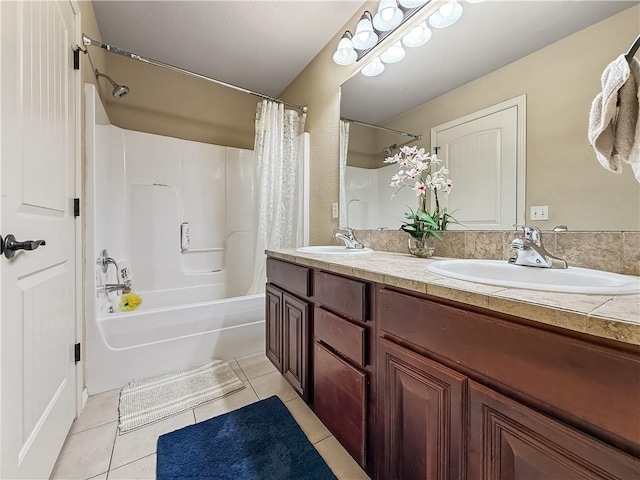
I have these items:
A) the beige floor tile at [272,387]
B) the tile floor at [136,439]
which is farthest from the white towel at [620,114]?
the beige floor tile at [272,387]

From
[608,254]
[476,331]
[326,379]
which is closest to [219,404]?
[326,379]

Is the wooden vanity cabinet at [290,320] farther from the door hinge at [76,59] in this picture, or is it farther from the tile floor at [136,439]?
the door hinge at [76,59]

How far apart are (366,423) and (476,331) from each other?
0.56m

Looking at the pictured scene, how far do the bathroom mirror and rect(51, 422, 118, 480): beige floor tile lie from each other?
182cm

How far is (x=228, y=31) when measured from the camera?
6.27ft

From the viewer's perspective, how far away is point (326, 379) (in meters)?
1.11

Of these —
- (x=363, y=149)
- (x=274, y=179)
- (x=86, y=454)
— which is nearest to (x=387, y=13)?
(x=363, y=149)

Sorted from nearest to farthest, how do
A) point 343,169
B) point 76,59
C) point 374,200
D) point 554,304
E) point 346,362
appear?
point 554,304, point 346,362, point 76,59, point 374,200, point 343,169

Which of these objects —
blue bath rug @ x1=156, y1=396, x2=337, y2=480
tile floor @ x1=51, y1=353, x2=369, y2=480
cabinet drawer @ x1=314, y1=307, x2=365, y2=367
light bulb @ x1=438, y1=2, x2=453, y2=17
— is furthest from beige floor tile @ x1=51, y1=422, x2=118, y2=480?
light bulb @ x1=438, y1=2, x2=453, y2=17

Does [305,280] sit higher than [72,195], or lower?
lower

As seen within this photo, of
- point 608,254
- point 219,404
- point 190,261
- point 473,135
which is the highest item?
point 473,135

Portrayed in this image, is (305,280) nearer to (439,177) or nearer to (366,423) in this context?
(366,423)

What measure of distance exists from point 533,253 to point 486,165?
0.45 metres

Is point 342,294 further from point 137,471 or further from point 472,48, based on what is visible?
point 472,48
